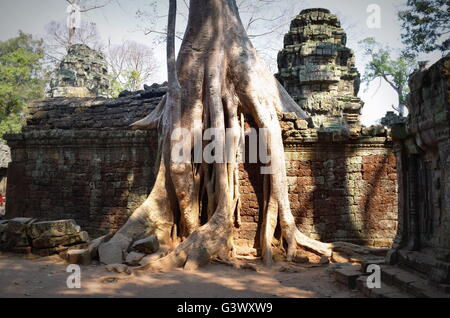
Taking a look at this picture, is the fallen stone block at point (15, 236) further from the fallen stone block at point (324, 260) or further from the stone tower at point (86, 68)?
the stone tower at point (86, 68)

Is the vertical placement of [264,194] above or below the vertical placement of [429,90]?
below

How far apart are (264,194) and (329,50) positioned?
691 cm

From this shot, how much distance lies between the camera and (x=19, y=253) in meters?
5.53

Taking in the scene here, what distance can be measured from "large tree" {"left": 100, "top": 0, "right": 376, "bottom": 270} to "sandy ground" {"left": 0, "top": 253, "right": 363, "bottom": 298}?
1.63 ft

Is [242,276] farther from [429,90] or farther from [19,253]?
[19,253]

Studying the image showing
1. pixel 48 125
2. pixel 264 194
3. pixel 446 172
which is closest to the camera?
pixel 446 172

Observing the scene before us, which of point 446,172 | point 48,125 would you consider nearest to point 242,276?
point 446,172

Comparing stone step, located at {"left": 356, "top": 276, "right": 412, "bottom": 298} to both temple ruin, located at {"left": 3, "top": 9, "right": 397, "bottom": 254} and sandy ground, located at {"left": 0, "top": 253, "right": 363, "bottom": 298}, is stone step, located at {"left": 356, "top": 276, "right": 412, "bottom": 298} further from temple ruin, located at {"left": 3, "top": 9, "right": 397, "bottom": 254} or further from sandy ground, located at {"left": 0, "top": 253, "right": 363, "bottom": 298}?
temple ruin, located at {"left": 3, "top": 9, "right": 397, "bottom": 254}

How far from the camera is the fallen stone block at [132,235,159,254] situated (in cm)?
534

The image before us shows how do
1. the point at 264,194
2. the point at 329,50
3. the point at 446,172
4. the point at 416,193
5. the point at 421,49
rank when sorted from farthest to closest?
the point at 421,49, the point at 329,50, the point at 264,194, the point at 416,193, the point at 446,172

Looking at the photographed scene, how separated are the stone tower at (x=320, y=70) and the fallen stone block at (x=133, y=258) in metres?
7.22

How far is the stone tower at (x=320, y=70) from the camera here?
11.3 meters

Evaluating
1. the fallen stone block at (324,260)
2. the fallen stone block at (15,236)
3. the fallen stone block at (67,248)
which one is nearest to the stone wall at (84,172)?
the fallen stone block at (67,248)

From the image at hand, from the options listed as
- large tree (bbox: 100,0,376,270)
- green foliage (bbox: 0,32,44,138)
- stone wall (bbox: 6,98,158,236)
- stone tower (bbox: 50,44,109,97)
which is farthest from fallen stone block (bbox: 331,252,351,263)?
green foliage (bbox: 0,32,44,138)
